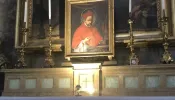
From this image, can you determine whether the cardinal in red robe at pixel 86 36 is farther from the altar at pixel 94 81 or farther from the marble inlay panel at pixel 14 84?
the marble inlay panel at pixel 14 84

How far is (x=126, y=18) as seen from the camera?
5480 millimetres

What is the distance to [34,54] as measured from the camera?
5.98m

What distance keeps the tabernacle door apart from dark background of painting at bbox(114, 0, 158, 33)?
866mm

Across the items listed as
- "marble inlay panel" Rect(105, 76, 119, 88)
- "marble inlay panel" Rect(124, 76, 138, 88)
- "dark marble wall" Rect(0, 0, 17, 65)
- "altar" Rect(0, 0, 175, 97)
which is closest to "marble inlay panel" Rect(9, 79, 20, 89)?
"altar" Rect(0, 0, 175, 97)

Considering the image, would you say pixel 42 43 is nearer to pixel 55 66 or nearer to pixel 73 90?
pixel 55 66

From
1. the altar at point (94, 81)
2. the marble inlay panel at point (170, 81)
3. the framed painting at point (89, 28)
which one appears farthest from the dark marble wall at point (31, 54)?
the marble inlay panel at point (170, 81)

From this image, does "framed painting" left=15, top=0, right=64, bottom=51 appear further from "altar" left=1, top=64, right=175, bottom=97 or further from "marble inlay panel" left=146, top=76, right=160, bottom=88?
"marble inlay panel" left=146, top=76, right=160, bottom=88

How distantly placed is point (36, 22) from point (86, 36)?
115cm

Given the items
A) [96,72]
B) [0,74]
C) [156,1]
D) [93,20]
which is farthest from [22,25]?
[156,1]

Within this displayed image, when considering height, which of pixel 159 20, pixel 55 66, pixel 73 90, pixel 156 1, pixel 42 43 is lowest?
pixel 73 90

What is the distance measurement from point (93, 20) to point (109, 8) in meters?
0.37

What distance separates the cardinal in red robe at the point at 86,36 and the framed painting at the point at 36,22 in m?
0.39

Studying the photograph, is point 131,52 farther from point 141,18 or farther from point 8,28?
point 8,28

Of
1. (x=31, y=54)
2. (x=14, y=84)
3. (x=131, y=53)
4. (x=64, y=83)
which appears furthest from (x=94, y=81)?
(x=31, y=54)
